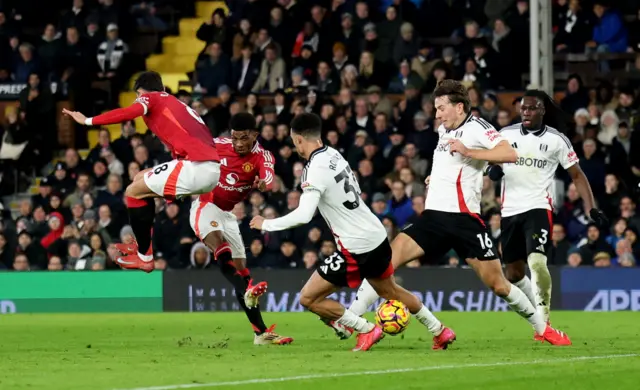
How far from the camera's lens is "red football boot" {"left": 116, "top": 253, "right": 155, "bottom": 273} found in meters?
13.7

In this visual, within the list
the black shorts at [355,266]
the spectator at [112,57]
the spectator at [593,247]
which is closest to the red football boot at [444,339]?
the black shorts at [355,266]

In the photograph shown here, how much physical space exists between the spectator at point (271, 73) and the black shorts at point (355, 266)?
13.4m

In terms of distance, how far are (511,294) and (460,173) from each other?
1.15 m

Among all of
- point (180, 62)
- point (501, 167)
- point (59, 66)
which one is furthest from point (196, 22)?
point (501, 167)

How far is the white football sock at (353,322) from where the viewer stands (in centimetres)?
1242

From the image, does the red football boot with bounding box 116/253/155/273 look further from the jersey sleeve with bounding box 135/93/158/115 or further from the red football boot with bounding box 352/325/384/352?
the red football boot with bounding box 352/325/384/352

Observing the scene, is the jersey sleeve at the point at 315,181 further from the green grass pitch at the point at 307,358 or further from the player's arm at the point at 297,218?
the green grass pitch at the point at 307,358

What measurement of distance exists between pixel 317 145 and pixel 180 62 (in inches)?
688

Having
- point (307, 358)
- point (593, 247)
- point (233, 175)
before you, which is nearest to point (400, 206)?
point (593, 247)

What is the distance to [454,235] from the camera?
41.0 feet

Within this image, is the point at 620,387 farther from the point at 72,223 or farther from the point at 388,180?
the point at 72,223

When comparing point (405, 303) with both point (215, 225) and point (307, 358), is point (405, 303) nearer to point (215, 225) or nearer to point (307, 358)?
point (307, 358)

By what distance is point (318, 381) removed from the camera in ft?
31.9

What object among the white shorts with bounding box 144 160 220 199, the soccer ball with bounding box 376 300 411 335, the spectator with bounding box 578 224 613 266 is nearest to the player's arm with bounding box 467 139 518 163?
the soccer ball with bounding box 376 300 411 335
